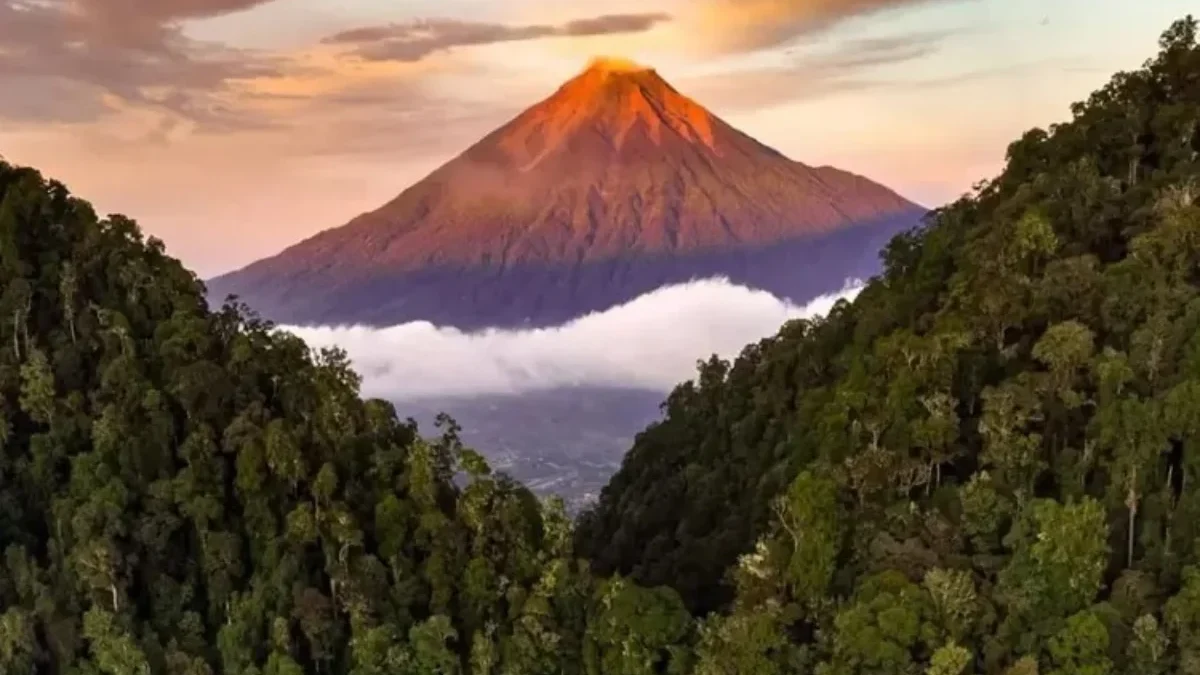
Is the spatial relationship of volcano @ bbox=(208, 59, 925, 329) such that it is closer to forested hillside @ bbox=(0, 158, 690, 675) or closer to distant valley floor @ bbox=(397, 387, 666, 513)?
distant valley floor @ bbox=(397, 387, 666, 513)

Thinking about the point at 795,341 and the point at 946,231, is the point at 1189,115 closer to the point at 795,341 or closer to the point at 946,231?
the point at 946,231

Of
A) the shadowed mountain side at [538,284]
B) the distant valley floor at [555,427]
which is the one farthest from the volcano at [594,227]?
the distant valley floor at [555,427]

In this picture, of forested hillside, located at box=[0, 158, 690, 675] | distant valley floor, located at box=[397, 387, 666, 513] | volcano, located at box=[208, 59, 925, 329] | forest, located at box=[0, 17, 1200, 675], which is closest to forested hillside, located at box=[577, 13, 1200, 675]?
forest, located at box=[0, 17, 1200, 675]

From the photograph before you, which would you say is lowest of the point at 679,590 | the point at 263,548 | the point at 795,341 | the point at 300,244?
the point at 679,590

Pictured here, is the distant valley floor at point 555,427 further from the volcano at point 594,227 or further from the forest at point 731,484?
the forest at point 731,484

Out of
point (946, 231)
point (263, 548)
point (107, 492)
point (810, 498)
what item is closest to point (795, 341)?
point (946, 231)

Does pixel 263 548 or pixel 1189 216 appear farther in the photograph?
pixel 263 548

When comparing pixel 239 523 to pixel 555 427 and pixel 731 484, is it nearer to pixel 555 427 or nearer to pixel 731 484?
pixel 731 484

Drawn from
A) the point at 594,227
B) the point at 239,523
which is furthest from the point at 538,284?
the point at 239,523
